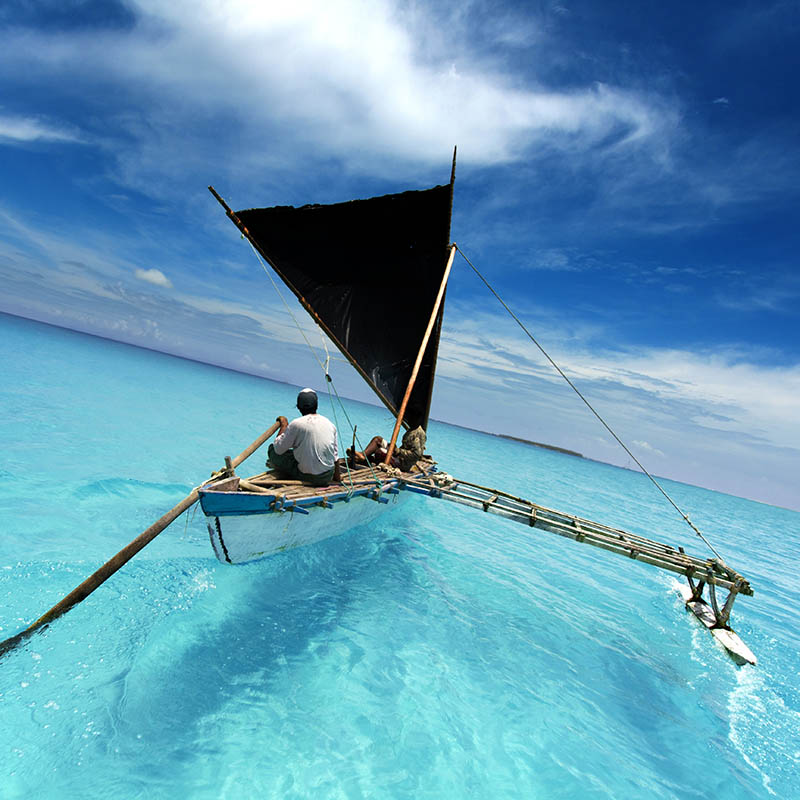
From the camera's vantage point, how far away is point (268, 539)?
607 cm

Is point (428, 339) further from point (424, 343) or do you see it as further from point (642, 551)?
point (642, 551)

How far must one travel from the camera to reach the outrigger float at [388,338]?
7.98 meters

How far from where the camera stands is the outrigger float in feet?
26.2

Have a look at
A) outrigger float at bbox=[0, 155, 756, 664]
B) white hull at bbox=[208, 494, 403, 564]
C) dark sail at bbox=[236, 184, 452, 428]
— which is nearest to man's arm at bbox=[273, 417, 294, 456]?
outrigger float at bbox=[0, 155, 756, 664]

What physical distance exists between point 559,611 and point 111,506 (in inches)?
408

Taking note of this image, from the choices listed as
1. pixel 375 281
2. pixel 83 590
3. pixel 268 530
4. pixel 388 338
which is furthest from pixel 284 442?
pixel 375 281

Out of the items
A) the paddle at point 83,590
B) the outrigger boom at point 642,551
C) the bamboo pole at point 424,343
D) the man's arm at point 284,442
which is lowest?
the paddle at point 83,590

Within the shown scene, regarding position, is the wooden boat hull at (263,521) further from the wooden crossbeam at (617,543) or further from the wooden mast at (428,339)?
the wooden mast at (428,339)

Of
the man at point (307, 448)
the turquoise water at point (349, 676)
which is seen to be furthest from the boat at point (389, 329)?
the turquoise water at point (349, 676)

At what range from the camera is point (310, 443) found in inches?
269

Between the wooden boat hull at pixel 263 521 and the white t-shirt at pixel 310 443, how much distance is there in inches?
23.3

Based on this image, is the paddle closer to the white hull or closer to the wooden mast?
the white hull

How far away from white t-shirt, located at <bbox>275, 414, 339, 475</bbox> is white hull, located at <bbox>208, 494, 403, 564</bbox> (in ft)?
2.46

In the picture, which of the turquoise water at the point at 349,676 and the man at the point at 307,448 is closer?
the turquoise water at the point at 349,676
